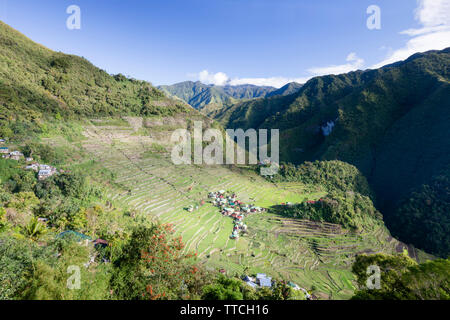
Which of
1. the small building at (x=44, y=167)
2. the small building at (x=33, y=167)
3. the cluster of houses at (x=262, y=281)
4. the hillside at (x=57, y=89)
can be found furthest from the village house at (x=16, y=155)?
the cluster of houses at (x=262, y=281)

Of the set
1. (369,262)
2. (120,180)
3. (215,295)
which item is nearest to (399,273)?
(369,262)

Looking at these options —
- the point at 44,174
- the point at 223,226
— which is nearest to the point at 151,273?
the point at 223,226

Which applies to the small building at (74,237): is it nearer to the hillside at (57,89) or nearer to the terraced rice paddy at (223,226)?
the terraced rice paddy at (223,226)

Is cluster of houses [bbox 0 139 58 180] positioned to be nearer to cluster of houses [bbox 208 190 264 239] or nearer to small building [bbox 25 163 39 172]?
small building [bbox 25 163 39 172]

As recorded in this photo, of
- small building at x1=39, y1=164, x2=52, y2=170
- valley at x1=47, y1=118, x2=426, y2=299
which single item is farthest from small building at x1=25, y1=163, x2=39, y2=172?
valley at x1=47, y1=118, x2=426, y2=299

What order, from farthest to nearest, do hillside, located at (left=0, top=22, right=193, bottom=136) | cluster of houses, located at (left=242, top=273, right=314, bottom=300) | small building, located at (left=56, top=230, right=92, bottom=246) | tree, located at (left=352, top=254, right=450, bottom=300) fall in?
hillside, located at (left=0, top=22, right=193, bottom=136)
cluster of houses, located at (left=242, top=273, right=314, bottom=300)
small building, located at (left=56, top=230, right=92, bottom=246)
tree, located at (left=352, top=254, right=450, bottom=300)

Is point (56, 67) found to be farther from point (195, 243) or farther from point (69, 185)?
point (195, 243)
